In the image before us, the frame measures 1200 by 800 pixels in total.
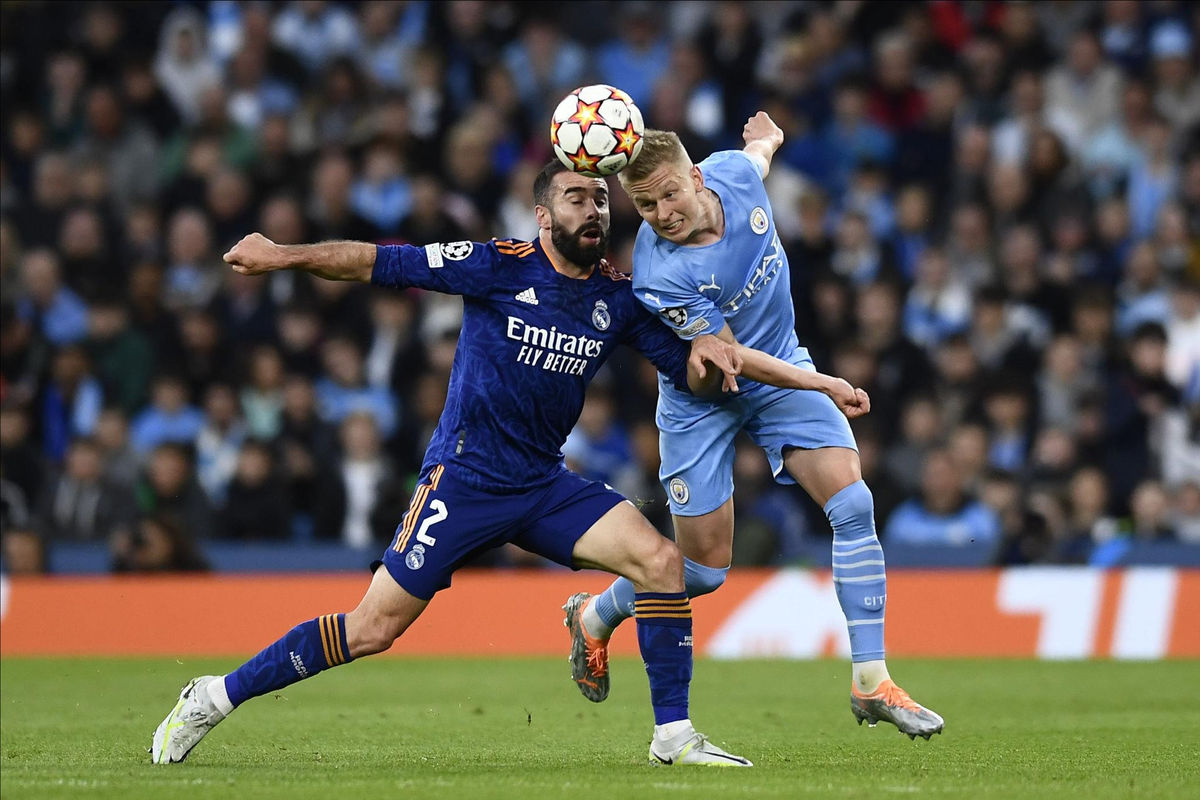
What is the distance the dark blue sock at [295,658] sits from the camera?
7.44 meters

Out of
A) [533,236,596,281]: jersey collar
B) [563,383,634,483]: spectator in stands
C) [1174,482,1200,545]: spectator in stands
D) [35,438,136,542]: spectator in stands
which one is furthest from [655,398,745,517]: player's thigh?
[35,438,136,542]: spectator in stands

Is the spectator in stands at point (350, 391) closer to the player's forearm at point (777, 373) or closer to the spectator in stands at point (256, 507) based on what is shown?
the spectator in stands at point (256, 507)

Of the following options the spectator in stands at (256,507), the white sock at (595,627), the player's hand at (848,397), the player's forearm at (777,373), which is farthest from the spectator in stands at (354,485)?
the player's hand at (848,397)

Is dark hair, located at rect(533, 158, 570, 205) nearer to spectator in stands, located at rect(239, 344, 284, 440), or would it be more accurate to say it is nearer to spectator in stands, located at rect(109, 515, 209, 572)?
spectator in stands, located at rect(109, 515, 209, 572)

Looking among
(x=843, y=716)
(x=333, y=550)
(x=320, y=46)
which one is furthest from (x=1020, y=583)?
(x=320, y=46)

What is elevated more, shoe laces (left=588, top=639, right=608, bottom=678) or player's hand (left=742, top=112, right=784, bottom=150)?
player's hand (left=742, top=112, right=784, bottom=150)

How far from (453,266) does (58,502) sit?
8.18 meters

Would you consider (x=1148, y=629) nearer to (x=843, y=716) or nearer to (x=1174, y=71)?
(x=843, y=716)

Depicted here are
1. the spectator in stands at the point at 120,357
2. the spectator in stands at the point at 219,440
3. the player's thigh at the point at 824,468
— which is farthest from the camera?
the spectator in stands at the point at 120,357

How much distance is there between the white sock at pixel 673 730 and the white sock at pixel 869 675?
82 centimetres

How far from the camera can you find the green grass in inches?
260

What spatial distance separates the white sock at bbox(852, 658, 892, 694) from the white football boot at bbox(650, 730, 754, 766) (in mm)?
658

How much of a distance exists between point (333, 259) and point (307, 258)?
114 millimetres

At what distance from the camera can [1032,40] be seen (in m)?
16.8
